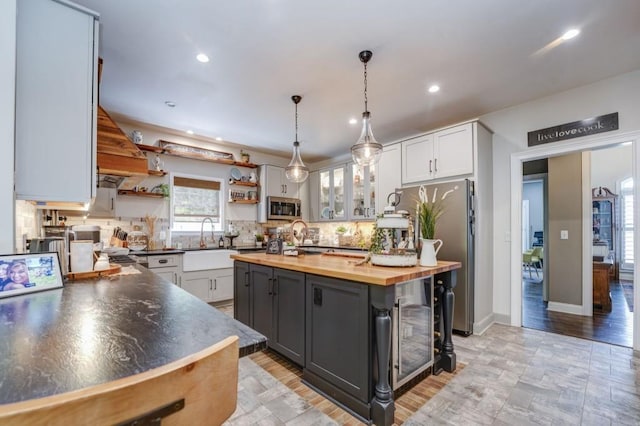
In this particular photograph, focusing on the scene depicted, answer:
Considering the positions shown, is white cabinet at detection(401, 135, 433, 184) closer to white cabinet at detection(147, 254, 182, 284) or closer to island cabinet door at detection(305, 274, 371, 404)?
island cabinet door at detection(305, 274, 371, 404)

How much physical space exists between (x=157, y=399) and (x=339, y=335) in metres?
1.66

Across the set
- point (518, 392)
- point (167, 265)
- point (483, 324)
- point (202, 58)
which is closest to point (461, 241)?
point (483, 324)

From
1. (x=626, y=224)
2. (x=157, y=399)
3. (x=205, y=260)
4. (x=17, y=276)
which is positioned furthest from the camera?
(x=626, y=224)

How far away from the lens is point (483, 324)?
347cm

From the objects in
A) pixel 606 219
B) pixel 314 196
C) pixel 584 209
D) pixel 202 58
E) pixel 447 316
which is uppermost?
pixel 202 58

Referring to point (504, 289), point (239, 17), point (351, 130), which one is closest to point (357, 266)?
point (239, 17)

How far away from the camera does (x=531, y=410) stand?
76.5 inches

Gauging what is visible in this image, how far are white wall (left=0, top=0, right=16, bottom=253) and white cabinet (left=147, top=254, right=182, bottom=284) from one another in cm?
274

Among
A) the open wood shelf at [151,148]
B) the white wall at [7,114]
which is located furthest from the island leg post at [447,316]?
the open wood shelf at [151,148]

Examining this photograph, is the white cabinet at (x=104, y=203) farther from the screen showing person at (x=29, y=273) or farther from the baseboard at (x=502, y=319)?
the baseboard at (x=502, y=319)

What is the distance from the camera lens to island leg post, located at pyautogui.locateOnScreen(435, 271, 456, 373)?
241cm

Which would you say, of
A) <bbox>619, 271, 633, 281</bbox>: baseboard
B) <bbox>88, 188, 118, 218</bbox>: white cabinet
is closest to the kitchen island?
<bbox>88, 188, 118, 218</bbox>: white cabinet

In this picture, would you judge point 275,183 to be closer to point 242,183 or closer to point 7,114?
point 242,183

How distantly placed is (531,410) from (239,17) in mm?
3359
